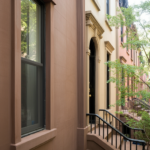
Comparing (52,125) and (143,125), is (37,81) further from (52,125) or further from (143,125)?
(143,125)

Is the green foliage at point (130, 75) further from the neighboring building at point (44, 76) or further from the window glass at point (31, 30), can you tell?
the window glass at point (31, 30)

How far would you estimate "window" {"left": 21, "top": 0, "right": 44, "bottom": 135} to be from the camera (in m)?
3.76

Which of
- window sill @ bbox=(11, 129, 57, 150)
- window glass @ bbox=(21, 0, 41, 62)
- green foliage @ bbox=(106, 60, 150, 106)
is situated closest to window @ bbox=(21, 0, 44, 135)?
window glass @ bbox=(21, 0, 41, 62)

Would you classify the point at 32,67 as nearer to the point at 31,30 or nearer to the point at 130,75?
the point at 31,30

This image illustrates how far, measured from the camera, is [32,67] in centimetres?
407

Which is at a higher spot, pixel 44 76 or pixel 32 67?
pixel 32 67

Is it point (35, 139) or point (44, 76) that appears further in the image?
point (44, 76)

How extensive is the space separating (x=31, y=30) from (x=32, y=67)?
0.72 meters

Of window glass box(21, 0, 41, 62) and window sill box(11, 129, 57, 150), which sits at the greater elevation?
window glass box(21, 0, 41, 62)

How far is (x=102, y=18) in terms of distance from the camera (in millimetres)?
9992

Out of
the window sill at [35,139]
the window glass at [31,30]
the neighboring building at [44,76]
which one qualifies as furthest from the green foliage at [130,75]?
the window glass at [31,30]

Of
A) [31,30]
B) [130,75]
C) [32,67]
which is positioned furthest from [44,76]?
[130,75]

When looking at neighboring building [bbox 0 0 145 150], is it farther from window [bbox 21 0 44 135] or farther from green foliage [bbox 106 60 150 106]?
green foliage [bbox 106 60 150 106]

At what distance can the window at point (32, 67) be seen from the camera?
3760 mm
